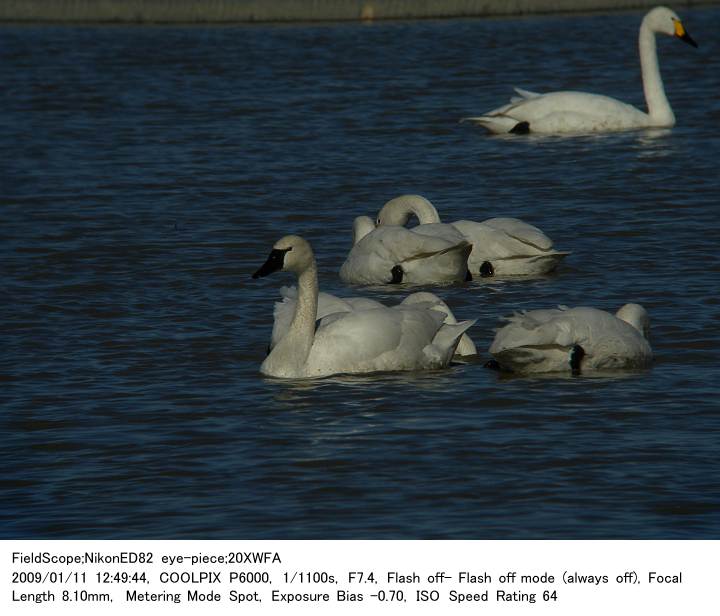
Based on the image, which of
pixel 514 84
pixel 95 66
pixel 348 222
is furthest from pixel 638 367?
pixel 95 66

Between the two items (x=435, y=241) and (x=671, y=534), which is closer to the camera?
(x=671, y=534)

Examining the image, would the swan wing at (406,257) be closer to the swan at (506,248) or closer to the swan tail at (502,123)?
the swan at (506,248)

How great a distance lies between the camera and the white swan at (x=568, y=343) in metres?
11.2

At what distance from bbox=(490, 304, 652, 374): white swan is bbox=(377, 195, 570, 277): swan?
2.95m

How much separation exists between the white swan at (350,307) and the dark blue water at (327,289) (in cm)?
22

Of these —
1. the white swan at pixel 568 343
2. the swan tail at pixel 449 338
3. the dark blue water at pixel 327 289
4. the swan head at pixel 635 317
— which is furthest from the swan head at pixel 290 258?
the swan head at pixel 635 317

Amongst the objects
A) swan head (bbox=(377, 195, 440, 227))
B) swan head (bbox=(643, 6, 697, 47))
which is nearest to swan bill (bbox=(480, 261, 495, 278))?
swan head (bbox=(377, 195, 440, 227))

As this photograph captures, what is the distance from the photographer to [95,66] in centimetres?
3103

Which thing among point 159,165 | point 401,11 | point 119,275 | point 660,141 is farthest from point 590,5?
point 119,275

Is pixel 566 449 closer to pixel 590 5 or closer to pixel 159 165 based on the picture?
pixel 159 165

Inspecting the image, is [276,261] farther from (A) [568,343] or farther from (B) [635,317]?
(B) [635,317]
